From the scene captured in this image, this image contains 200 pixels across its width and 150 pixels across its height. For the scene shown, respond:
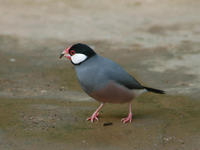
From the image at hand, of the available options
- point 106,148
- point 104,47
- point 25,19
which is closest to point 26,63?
point 104,47

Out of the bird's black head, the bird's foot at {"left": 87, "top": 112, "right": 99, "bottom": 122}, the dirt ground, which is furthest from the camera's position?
the bird's foot at {"left": 87, "top": 112, "right": 99, "bottom": 122}

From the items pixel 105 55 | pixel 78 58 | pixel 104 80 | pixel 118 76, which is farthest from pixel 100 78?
pixel 105 55

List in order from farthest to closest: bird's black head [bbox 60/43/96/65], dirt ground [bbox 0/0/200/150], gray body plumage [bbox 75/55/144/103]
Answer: bird's black head [bbox 60/43/96/65], gray body plumage [bbox 75/55/144/103], dirt ground [bbox 0/0/200/150]

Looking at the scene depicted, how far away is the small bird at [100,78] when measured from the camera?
583 centimetres

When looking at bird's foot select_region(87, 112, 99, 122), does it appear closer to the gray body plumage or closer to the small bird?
the small bird

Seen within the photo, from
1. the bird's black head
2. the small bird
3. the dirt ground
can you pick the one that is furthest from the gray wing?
the dirt ground

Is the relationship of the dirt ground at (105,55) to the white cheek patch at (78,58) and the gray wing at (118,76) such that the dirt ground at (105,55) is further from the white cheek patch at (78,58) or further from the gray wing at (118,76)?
the white cheek patch at (78,58)

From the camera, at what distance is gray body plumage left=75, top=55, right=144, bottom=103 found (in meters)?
5.82

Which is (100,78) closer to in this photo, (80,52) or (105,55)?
(80,52)

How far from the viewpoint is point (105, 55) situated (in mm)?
9742

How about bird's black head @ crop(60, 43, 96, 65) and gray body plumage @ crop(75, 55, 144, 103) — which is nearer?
gray body plumage @ crop(75, 55, 144, 103)

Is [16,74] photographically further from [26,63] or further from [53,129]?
[53,129]

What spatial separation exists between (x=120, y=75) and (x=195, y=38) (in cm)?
515

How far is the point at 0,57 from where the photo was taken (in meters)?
9.58
